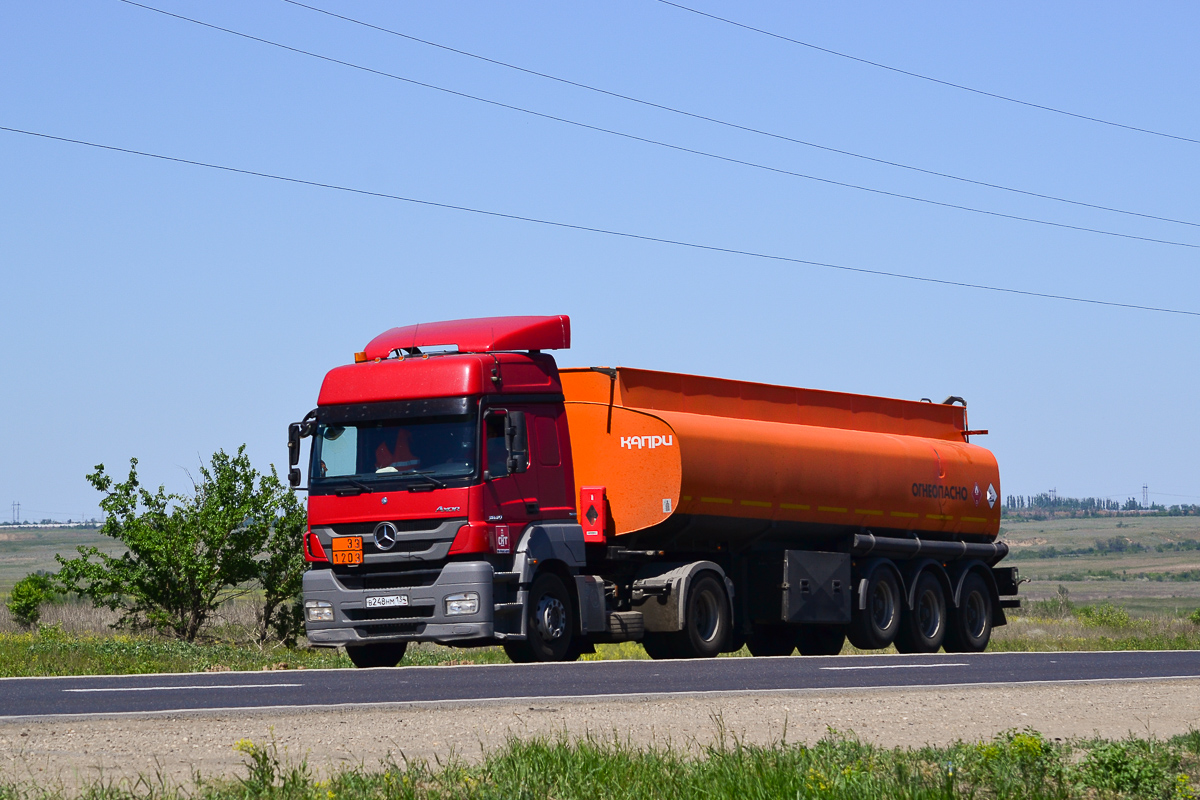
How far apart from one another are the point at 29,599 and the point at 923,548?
1018 inches

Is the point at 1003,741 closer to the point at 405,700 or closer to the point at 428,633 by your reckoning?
the point at 405,700

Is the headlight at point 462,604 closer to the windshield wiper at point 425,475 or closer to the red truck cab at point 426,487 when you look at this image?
the red truck cab at point 426,487

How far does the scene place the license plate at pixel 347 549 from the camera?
17562mm

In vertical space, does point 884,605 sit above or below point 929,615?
above

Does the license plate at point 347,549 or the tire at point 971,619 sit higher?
the license plate at point 347,549

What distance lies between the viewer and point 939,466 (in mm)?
25156

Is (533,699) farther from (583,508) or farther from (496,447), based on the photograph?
(583,508)

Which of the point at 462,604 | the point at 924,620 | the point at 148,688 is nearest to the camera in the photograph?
the point at 148,688

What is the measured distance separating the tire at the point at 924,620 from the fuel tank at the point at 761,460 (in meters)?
0.94

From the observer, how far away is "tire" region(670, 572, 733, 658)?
1944cm

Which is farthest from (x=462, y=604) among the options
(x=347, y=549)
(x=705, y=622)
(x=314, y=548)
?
(x=705, y=622)

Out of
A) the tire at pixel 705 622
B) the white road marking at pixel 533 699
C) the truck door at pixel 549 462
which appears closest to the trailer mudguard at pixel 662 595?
the tire at pixel 705 622

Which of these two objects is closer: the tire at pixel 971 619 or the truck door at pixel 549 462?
the truck door at pixel 549 462

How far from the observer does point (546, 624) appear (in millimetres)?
17984
